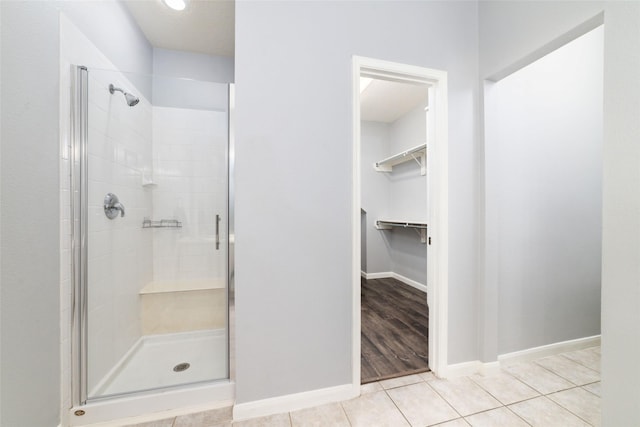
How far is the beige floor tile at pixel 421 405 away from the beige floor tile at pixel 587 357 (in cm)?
126

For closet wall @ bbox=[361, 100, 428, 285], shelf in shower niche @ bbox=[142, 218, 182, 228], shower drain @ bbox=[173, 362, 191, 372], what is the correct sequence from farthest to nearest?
1. closet wall @ bbox=[361, 100, 428, 285]
2. shelf in shower niche @ bbox=[142, 218, 182, 228]
3. shower drain @ bbox=[173, 362, 191, 372]

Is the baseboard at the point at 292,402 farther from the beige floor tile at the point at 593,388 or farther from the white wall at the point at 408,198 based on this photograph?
the white wall at the point at 408,198

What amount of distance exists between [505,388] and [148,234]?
280 centimetres

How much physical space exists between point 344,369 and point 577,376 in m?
1.63

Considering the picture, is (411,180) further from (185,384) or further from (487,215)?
(185,384)

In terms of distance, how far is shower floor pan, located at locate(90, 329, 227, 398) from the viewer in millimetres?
1428

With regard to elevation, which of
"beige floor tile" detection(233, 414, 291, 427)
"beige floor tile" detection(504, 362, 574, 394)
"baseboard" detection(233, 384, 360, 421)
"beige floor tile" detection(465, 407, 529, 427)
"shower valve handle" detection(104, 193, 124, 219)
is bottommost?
"beige floor tile" detection(233, 414, 291, 427)

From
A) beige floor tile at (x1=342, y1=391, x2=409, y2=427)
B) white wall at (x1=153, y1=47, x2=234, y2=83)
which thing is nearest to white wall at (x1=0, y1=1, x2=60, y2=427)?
white wall at (x1=153, y1=47, x2=234, y2=83)

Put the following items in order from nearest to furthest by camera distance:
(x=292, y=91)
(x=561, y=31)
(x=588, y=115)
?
(x=561, y=31) → (x=292, y=91) → (x=588, y=115)

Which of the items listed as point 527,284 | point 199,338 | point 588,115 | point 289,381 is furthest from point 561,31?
point 199,338

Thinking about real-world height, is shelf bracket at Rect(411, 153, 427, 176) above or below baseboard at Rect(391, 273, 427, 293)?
above

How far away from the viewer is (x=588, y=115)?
74.9 inches

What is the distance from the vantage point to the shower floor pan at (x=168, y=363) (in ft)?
4.68

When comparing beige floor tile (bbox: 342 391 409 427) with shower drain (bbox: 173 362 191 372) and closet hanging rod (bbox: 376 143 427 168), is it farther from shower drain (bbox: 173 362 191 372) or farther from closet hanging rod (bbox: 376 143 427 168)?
closet hanging rod (bbox: 376 143 427 168)
